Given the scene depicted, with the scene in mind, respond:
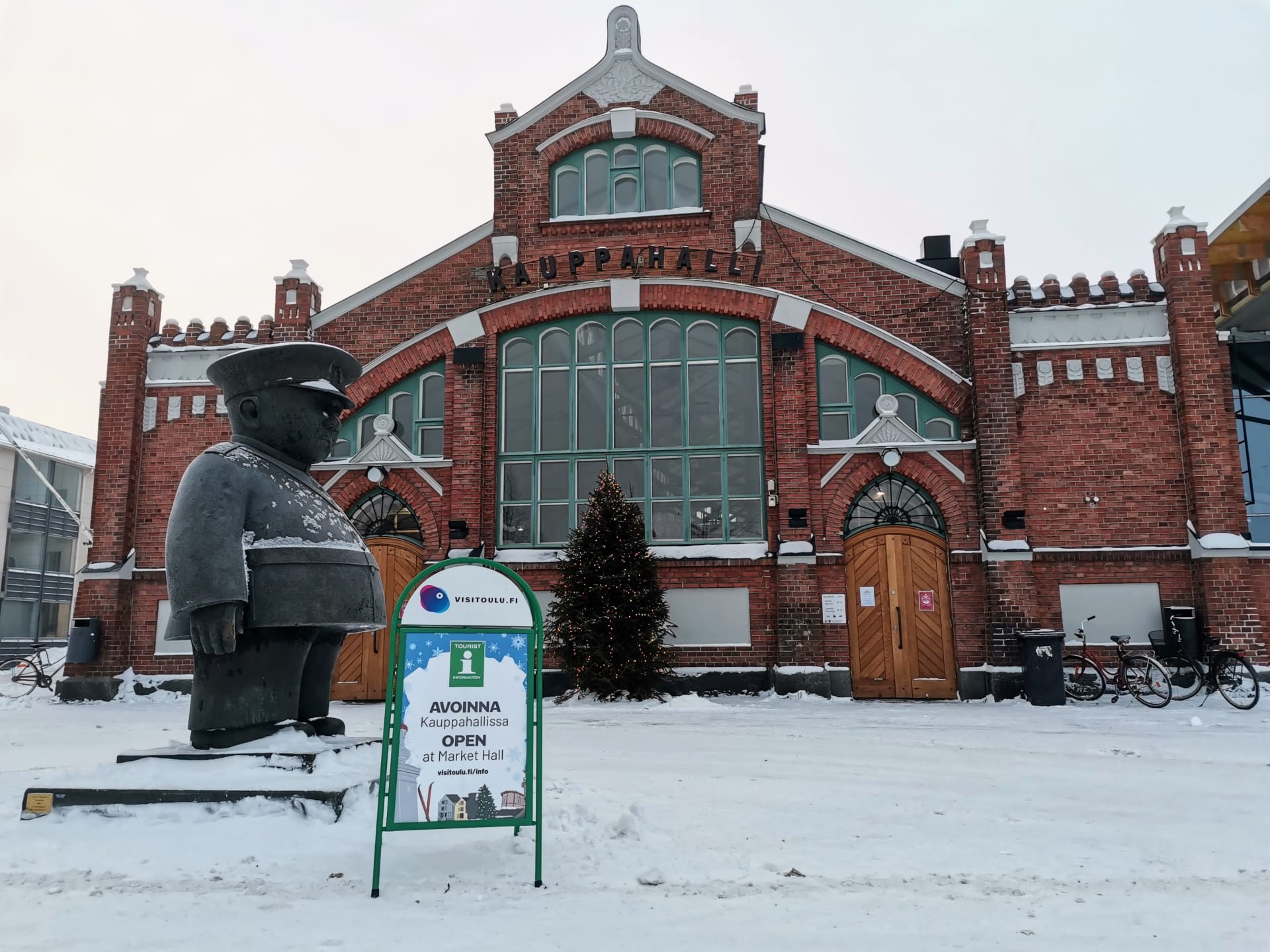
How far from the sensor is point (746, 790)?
6871 millimetres

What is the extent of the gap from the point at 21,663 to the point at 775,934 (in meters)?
20.5

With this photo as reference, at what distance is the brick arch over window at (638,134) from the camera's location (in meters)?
16.5

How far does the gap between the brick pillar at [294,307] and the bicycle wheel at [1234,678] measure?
1549cm

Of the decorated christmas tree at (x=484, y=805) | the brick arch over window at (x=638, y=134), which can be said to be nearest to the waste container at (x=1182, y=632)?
the brick arch over window at (x=638, y=134)

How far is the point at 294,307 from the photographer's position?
1661 cm

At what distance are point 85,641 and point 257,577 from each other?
41.1ft

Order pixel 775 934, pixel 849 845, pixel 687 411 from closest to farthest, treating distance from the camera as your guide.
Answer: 1. pixel 775 934
2. pixel 849 845
3. pixel 687 411

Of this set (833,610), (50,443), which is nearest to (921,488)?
(833,610)

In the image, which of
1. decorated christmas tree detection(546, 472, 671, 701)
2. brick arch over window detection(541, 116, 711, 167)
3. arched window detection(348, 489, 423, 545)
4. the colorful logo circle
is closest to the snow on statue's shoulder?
decorated christmas tree detection(546, 472, 671, 701)

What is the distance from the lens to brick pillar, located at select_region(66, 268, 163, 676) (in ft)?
52.1

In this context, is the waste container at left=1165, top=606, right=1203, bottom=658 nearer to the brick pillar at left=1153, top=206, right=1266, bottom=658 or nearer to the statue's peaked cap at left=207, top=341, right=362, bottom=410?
the brick pillar at left=1153, top=206, right=1266, bottom=658

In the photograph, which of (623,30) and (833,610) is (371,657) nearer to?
(833,610)

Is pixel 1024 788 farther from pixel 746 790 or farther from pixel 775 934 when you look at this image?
pixel 775 934

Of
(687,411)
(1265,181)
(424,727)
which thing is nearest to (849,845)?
(424,727)
